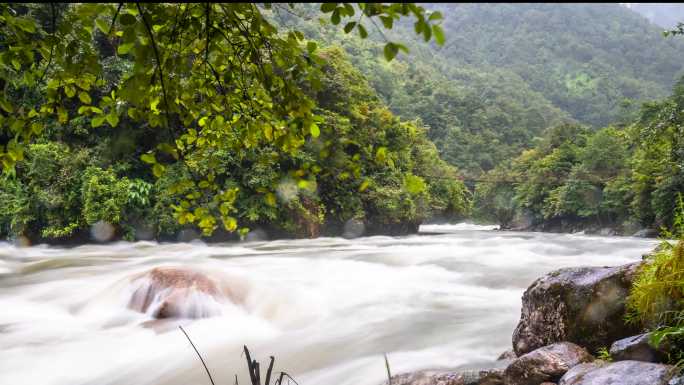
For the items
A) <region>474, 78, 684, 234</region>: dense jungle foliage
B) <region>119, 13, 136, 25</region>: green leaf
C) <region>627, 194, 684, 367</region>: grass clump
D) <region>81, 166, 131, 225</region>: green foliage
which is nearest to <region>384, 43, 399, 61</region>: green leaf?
<region>119, 13, 136, 25</region>: green leaf

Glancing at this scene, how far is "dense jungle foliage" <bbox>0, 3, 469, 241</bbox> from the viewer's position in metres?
1.66

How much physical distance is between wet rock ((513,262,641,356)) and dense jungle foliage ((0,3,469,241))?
170cm

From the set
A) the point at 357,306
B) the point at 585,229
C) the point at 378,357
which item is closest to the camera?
the point at 378,357

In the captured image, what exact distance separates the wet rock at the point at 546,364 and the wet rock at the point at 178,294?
410 centimetres

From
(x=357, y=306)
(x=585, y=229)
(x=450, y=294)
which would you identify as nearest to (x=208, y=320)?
(x=357, y=306)

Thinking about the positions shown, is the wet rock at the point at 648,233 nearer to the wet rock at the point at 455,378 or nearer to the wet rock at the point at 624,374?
the wet rock at the point at 455,378

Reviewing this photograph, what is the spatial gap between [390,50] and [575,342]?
3467 millimetres

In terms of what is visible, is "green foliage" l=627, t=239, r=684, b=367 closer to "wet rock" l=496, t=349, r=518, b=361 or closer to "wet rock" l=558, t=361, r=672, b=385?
"wet rock" l=558, t=361, r=672, b=385

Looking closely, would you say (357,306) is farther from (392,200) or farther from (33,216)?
(392,200)

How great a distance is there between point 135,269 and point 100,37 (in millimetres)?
13237

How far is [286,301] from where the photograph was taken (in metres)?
7.61

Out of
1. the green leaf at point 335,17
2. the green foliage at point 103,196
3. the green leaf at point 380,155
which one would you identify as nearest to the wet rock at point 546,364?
the green leaf at point 380,155

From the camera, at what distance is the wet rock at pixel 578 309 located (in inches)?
151

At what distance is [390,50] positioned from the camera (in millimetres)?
1429
